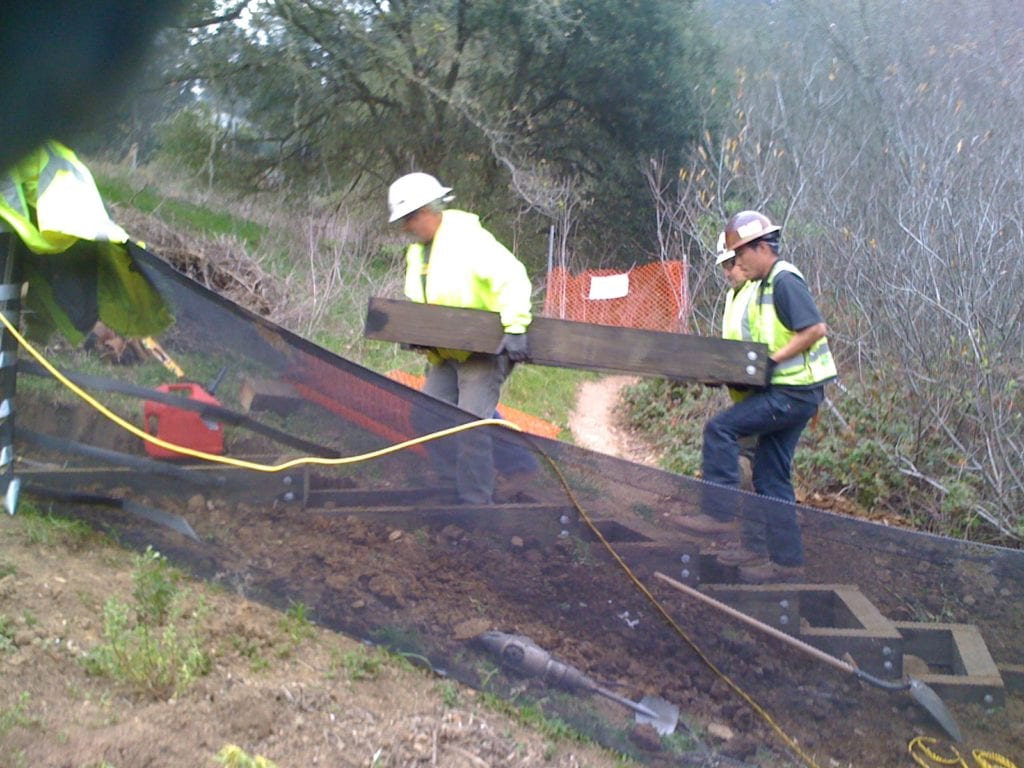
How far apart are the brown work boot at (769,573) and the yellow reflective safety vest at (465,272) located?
1.72 m

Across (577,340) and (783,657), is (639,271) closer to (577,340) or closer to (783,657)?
(577,340)

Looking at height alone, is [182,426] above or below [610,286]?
below

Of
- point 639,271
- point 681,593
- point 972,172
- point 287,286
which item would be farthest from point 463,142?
point 681,593

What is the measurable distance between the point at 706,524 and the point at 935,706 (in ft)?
3.09

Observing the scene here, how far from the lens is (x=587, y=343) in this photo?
14.8 feet

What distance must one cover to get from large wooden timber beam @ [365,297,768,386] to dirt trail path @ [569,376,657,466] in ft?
13.3

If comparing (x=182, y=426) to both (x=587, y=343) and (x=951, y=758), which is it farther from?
(x=951, y=758)

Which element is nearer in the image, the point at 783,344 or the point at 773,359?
the point at 773,359

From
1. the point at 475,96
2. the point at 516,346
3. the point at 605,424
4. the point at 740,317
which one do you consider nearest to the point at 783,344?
the point at 740,317

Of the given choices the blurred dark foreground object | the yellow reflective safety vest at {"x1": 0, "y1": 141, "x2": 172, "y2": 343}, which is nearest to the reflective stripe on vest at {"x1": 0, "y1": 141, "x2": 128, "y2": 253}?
the yellow reflective safety vest at {"x1": 0, "y1": 141, "x2": 172, "y2": 343}

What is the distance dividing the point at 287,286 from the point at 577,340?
22.8 ft

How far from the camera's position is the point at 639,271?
13578mm

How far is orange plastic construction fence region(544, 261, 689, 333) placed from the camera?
493 inches

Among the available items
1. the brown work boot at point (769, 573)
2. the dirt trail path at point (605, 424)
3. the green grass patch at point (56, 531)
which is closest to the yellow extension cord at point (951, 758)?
the brown work boot at point (769, 573)
